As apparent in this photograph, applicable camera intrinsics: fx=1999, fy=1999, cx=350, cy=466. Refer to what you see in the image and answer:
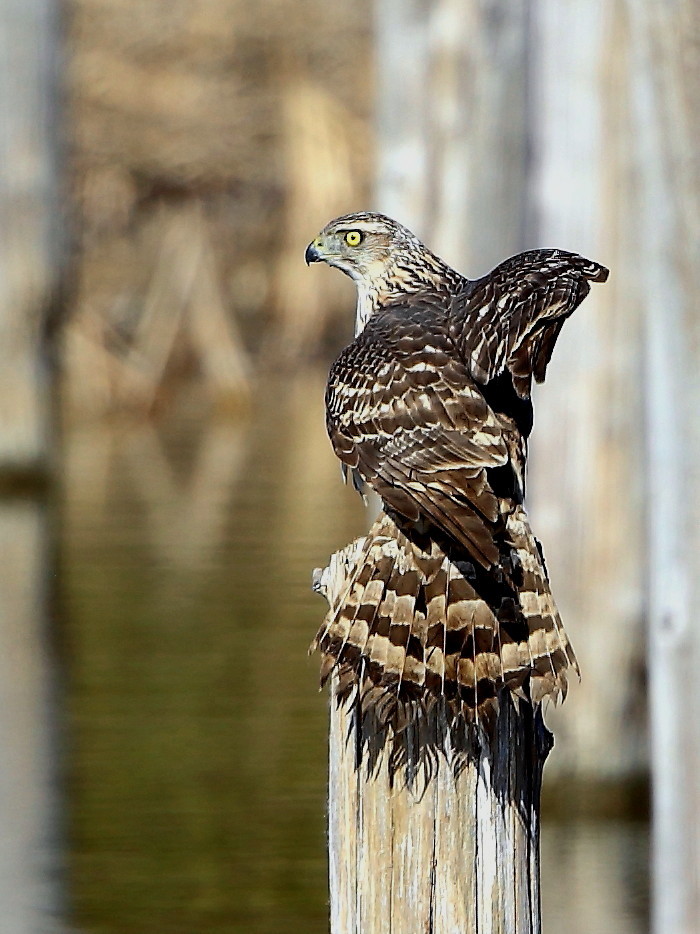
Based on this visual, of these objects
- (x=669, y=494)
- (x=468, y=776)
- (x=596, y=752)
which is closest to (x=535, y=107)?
(x=596, y=752)

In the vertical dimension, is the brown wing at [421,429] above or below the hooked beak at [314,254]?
below

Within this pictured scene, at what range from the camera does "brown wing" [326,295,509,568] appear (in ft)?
10.1

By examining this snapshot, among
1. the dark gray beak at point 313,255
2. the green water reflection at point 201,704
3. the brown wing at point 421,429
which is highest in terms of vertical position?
the dark gray beak at point 313,255

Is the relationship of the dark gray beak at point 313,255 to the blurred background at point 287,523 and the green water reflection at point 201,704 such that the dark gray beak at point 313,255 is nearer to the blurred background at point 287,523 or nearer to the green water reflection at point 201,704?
the blurred background at point 287,523

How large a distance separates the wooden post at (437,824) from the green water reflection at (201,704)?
2827 mm

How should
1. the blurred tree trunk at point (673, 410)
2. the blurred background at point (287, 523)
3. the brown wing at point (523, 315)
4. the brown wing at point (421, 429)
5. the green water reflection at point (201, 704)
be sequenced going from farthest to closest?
the green water reflection at point (201, 704) < the blurred background at point (287, 523) < the blurred tree trunk at point (673, 410) < the brown wing at point (523, 315) < the brown wing at point (421, 429)

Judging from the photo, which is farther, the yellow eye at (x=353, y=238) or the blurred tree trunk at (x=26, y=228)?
the blurred tree trunk at (x=26, y=228)

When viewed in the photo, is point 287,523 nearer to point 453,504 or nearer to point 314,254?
point 314,254

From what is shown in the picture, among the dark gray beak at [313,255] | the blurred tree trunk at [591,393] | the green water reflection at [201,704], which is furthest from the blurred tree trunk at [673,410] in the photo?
the green water reflection at [201,704]

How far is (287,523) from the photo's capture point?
10.9 m

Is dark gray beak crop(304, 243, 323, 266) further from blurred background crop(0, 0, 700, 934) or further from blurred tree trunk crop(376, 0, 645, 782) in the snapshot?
blurred tree trunk crop(376, 0, 645, 782)

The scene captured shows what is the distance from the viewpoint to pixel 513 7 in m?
6.61

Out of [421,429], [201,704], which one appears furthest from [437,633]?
[201,704]

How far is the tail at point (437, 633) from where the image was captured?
2.92 metres
